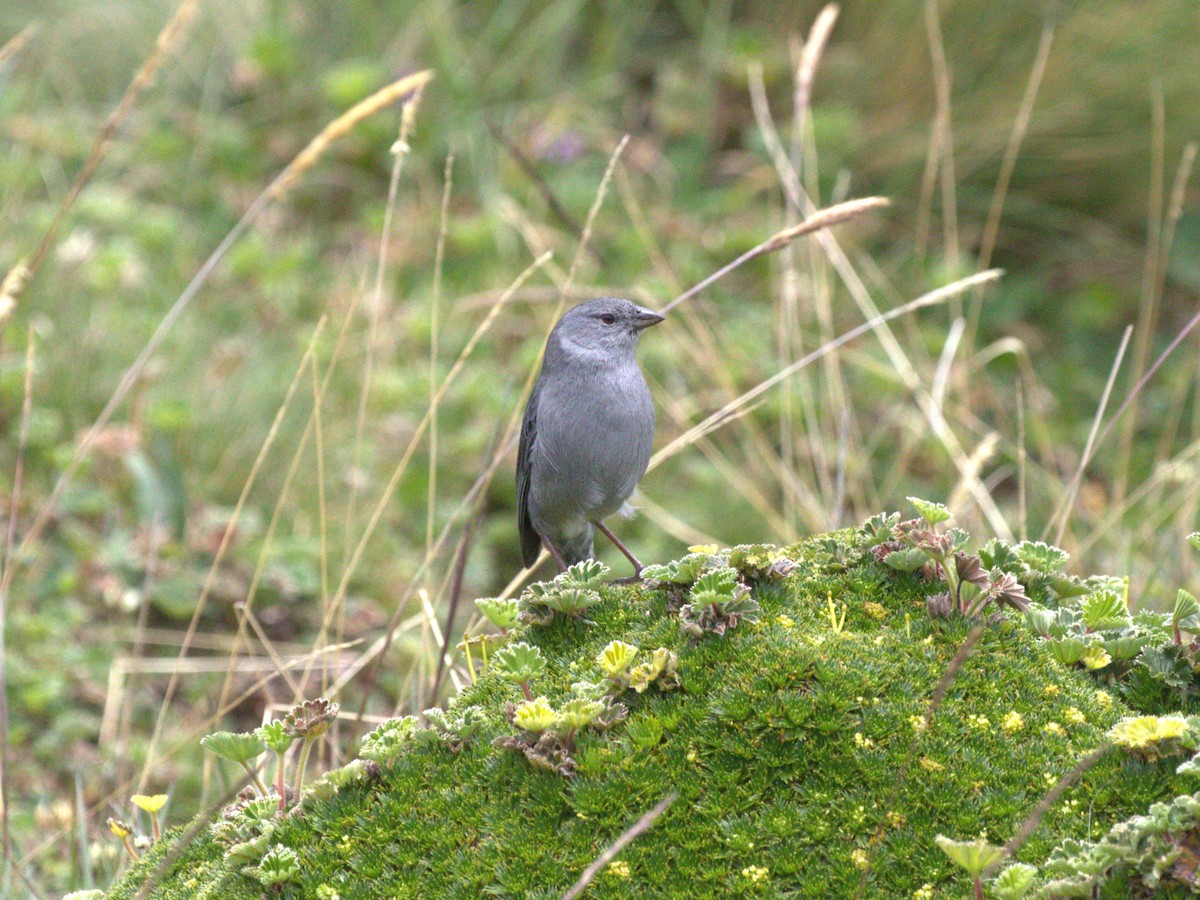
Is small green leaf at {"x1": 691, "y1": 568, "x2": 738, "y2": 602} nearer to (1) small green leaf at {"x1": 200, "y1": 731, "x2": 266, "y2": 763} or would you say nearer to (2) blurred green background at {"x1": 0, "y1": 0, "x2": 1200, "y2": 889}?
(1) small green leaf at {"x1": 200, "y1": 731, "x2": 266, "y2": 763}

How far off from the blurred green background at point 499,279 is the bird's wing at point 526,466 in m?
0.78

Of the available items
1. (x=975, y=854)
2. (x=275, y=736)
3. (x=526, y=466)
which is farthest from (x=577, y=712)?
(x=526, y=466)

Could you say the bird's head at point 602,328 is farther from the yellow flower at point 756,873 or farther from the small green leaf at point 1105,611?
the yellow flower at point 756,873

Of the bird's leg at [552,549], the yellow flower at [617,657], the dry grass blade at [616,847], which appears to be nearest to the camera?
the dry grass blade at [616,847]

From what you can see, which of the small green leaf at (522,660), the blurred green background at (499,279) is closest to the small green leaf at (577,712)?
the small green leaf at (522,660)

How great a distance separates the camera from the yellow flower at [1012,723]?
2.29 m

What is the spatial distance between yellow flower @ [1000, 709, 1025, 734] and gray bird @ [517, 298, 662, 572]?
167 cm

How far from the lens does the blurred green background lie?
209 inches

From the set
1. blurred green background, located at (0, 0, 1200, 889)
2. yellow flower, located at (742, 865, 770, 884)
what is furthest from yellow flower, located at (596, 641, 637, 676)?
blurred green background, located at (0, 0, 1200, 889)

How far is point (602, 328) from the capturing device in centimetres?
418

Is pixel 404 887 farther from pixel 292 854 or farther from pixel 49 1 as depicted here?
pixel 49 1

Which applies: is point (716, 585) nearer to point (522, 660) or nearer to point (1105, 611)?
point (522, 660)

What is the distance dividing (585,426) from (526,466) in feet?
1.38

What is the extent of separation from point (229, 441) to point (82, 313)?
3.40 ft
